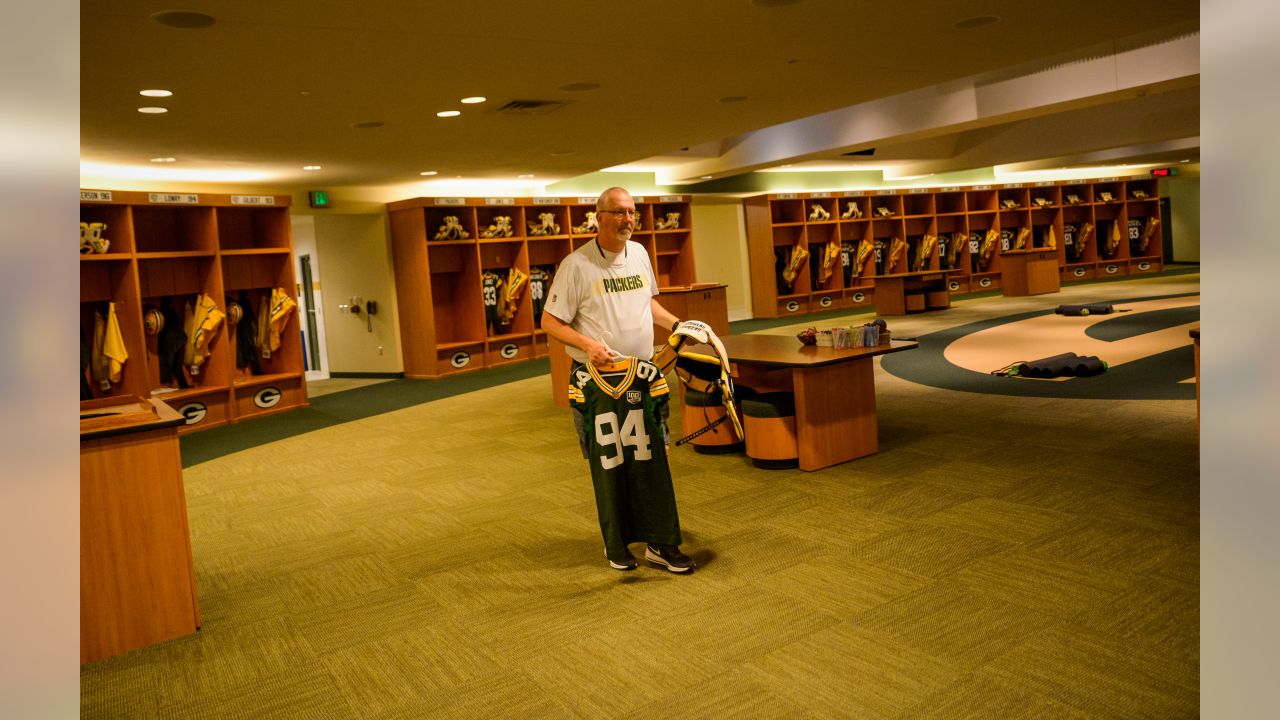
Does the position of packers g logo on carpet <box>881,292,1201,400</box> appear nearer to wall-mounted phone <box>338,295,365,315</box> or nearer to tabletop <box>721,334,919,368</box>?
tabletop <box>721,334,919,368</box>

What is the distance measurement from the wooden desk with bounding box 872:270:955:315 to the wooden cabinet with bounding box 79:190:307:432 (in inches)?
379

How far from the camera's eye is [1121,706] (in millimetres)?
2457

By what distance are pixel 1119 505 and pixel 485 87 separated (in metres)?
4.21

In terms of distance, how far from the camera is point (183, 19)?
3760 millimetres

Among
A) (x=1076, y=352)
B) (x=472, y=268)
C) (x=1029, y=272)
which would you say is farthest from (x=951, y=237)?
(x=472, y=268)

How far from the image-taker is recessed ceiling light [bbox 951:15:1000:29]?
495 cm

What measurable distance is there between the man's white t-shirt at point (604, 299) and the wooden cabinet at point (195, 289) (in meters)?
5.56

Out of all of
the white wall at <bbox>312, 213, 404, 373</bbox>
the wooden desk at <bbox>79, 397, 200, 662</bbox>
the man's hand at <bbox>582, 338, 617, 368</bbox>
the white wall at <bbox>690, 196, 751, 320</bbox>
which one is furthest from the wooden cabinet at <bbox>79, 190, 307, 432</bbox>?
the white wall at <bbox>690, 196, 751, 320</bbox>

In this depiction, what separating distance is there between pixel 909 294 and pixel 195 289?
10.8 metres

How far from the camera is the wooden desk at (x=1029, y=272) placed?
16578 millimetres

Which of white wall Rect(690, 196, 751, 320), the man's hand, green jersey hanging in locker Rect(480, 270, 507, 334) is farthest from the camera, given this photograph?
white wall Rect(690, 196, 751, 320)

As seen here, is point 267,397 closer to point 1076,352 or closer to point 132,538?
point 132,538
